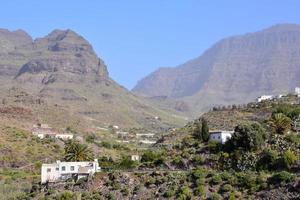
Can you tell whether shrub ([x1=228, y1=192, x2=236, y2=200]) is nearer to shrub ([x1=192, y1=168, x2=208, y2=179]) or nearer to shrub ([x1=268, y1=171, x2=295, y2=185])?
shrub ([x1=268, y1=171, x2=295, y2=185])

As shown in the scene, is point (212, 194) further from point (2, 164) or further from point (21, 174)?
point (2, 164)

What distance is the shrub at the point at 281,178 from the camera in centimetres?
6094

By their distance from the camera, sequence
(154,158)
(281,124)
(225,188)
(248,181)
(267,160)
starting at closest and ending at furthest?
(248,181) → (225,188) → (267,160) → (281,124) → (154,158)

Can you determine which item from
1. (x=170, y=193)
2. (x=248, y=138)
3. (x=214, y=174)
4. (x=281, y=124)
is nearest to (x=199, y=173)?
(x=214, y=174)

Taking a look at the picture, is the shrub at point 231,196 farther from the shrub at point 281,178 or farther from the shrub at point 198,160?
the shrub at point 198,160

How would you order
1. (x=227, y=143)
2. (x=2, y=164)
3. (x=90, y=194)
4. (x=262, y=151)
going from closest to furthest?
(x=90, y=194), (x=262, y=151), (x=227, y=143), (x=2, y=164)

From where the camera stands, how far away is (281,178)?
201 ft

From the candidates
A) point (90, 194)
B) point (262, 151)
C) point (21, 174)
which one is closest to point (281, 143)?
point (262, 151)

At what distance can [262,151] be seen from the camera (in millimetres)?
72312

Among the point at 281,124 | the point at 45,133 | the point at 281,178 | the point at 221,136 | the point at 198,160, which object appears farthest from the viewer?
the point at 45,133

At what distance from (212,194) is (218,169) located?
9.22 meters

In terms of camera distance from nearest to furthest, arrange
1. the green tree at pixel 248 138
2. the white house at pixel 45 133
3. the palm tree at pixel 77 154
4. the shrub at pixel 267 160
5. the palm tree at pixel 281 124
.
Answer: the shrub at pixel 267 160
the green tree at pixel 248 138
the palm tree at pixel 281 124
the palm tree at pixel 77 154
the white house at pixel 45 133

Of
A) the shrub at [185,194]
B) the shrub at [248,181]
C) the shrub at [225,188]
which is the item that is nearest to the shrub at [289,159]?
the shrub at [248,181]

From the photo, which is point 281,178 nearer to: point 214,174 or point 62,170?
point 214,174
